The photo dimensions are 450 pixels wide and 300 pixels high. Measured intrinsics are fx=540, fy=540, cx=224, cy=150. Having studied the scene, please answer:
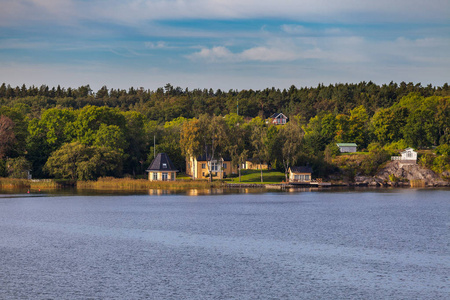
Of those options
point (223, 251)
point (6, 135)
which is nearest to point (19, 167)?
point (6, 135)

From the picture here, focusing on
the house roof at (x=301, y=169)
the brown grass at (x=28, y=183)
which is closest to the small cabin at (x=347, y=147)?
the house roof at (x=301, y=169)

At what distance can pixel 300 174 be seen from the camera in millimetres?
113875

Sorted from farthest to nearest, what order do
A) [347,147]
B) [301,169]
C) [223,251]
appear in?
[347,147]
[301,169]
[223,251]

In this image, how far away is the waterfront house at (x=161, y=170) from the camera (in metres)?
109

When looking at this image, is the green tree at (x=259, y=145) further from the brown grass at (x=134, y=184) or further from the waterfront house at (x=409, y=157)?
the waterfront house at (x=409, y=157)

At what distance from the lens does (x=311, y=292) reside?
29188 millimetres

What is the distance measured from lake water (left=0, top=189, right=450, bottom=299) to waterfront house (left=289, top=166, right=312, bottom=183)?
41.7m

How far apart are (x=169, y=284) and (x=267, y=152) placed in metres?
76.9

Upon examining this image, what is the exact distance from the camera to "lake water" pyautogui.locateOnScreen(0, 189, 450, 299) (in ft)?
98.1

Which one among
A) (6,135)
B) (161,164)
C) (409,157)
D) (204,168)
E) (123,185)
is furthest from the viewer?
(409,157)

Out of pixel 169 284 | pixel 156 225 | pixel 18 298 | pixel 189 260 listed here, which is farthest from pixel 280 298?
pixel 156 225

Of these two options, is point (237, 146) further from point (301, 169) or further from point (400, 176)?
point (400, 176)

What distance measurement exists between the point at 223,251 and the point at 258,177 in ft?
250

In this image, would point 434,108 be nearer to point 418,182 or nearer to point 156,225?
point 418,182
